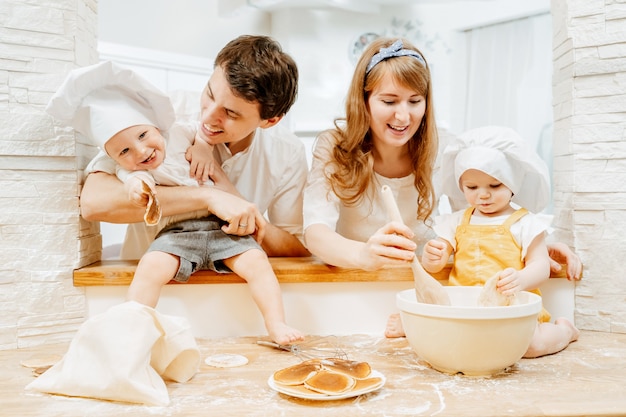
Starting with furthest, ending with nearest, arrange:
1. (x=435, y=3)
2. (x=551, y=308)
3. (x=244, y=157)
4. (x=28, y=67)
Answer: (x=435, y=3) → (x=244, y=157) → (x=551, y=308) → (x=28, y=67)

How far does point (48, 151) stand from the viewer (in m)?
1.20

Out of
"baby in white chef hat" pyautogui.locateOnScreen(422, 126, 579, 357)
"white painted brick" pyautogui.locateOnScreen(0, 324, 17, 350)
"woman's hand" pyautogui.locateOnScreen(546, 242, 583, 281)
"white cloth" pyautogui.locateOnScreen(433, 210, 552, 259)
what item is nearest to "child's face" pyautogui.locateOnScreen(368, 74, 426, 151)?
"baby in white chef hat" pyautogui.locateOnScreen(422, 126, 579, 357)

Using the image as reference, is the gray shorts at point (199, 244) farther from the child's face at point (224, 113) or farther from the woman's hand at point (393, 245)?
the woman's hand at point (393, 245)

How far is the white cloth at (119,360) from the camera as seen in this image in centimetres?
86

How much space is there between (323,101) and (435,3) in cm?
99

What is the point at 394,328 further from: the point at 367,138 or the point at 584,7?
the point at 584,7

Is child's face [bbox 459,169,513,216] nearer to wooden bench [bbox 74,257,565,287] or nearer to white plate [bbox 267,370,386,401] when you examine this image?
wooden bench [bbox 74,257,565,287]

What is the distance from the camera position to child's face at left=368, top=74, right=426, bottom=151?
1.30 m

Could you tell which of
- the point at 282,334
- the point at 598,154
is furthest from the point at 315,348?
the point at 598,154

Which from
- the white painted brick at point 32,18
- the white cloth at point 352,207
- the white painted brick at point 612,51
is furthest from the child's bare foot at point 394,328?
the white painted brick at point 32,18

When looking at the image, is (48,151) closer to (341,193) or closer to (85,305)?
(85,305)

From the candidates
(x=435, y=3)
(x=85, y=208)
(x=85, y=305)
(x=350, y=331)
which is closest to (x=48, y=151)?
(x=85, y=208)

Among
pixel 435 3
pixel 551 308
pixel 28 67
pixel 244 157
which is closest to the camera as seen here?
pixel 28 67

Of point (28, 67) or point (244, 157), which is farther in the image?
point (244, 157)
